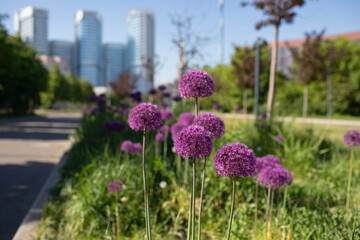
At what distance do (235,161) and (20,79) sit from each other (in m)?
30.9

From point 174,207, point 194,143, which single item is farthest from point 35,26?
point 194,143

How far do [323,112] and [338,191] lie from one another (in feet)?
90.7

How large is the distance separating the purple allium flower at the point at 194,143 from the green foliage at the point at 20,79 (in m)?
24.2

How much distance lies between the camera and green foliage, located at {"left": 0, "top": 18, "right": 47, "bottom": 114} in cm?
2283

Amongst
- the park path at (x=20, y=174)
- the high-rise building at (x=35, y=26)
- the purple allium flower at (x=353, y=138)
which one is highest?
the high-rise building at (x=35, y=26)

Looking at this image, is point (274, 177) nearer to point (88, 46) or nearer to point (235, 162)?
point (235, 162)

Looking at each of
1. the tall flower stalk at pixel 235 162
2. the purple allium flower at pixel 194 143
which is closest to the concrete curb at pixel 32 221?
the purple allium flower at pixel 194 143

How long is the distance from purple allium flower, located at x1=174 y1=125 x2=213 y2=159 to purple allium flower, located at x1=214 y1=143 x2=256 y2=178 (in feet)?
0.29

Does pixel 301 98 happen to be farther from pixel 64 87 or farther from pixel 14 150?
pixel 64 87

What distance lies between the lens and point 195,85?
178 centimetres

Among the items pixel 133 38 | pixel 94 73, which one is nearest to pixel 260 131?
pixel 94 73

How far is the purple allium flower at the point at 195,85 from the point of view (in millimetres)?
1783

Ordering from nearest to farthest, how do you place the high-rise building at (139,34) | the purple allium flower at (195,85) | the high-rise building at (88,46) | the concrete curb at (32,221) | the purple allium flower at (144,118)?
the purple allium flower at (144,118)
the purple allium flower at (195,85)
the concrete curb at (32,221)
the high-rise building at (88,46)
the high-rise building at (139,34)

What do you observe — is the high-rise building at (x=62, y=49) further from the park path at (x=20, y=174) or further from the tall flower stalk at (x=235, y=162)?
the tall flower stalk at (x=235, y=162)
